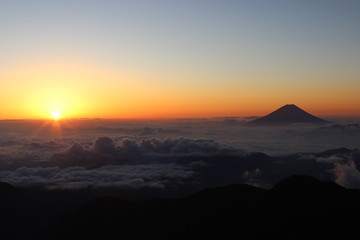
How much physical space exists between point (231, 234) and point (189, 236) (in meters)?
14.4

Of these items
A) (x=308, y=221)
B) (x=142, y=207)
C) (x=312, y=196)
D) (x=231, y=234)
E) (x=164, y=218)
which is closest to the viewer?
(x=308, y=221)

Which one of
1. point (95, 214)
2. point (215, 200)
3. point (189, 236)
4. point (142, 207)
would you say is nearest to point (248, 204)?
point (215, 200)

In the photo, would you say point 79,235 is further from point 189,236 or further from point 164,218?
point 189,236

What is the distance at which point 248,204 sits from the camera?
120 meters

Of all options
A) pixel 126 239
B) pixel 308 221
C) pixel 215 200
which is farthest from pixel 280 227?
pixel 126 239

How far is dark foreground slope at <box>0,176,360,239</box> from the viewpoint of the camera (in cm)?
9888

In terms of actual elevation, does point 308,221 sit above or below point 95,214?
above

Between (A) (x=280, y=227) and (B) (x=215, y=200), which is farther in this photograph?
(B) (x=215, y=200)

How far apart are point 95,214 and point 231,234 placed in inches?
2472

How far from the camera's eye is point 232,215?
381 feet

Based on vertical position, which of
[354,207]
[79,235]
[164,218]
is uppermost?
[354,207]

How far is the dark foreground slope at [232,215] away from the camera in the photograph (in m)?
98.9

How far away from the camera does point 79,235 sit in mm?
133750

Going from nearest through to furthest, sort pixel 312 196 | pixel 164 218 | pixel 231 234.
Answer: pixel 231 234, pixel 312 196, pixel 164 218
